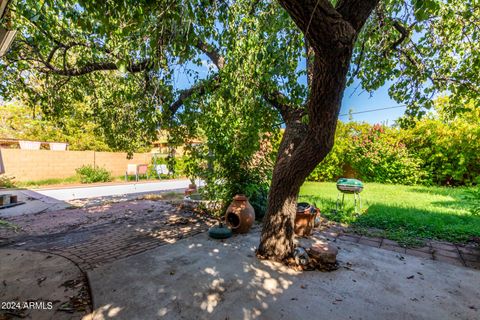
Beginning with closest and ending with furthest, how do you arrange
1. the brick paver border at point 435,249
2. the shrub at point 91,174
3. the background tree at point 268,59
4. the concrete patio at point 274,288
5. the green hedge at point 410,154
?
the background tree at point 268,59
the concrete patio at point 274,288
the brick paver border at point 435,249
the green hedge at point 410,154
the shrub at point 91,174

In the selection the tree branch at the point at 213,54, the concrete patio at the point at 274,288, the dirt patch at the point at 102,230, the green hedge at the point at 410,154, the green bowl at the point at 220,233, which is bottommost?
the concrete patio at the point at 274,288

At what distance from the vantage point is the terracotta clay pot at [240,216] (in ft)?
15.6

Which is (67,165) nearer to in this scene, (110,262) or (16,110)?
(16,110)

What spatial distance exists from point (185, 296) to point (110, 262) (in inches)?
60.0

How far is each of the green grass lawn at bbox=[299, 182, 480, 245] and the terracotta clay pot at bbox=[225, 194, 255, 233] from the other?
2.29 metres

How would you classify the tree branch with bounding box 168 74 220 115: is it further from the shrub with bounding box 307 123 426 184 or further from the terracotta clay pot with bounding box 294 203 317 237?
the shrub with bounding box 307 123 426 184

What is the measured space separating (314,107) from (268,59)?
2.90ft

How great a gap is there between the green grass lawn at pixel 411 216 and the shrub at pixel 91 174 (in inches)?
479

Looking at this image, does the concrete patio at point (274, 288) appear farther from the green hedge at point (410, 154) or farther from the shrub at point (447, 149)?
the shrub at point (447, 149)

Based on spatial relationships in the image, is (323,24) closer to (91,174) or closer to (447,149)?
(447,149)

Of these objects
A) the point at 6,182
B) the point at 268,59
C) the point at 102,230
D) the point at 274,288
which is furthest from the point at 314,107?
the point at 6,182

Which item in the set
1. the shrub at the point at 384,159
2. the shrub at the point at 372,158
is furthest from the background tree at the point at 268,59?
the shrub at the point at 384,159

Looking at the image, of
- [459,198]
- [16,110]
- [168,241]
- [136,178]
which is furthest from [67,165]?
[459,198]

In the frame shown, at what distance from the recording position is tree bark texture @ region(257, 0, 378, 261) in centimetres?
185
